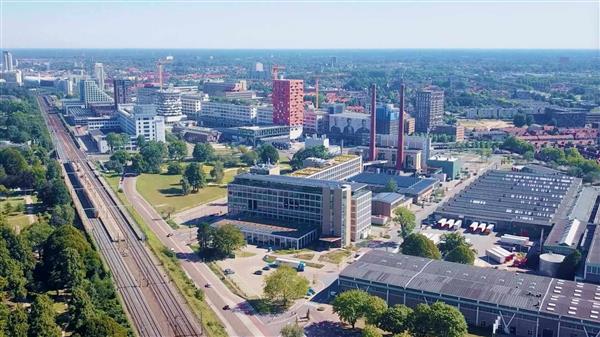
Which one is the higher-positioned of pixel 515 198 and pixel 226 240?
pixel 515 198

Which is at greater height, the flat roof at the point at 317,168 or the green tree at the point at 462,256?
the flat roof at the point at 317,168

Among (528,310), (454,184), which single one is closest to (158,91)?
(454,184)

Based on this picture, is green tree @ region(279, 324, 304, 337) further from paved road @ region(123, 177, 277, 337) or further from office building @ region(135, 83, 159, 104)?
office building @ region(135, 83, 159, 104)

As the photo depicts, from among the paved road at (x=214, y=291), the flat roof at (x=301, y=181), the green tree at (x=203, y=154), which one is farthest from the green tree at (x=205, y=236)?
the green tree at (x=203, y=154)

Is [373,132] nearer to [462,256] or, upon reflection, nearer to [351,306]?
[462,256]

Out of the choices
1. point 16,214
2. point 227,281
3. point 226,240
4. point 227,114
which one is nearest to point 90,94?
point 227,114

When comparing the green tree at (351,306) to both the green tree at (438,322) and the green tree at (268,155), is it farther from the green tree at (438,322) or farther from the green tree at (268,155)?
the green tree at (268,155)
